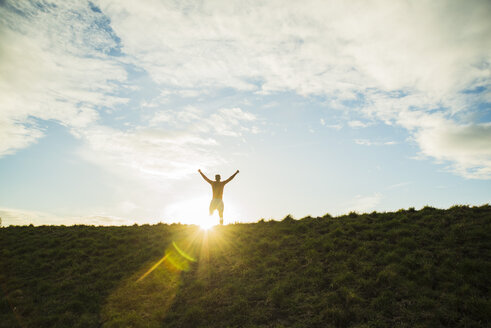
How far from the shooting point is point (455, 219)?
15.1 meters

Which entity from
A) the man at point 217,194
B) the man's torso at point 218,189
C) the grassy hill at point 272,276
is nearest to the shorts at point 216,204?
the man at point 217,194

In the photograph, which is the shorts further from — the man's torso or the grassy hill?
the grassy hill

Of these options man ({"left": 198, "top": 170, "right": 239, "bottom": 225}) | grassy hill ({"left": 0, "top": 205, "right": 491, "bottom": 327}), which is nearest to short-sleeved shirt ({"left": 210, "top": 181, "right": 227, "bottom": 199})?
man ({"left": 198, "top": 170, "right": 239, "bottom": 225})

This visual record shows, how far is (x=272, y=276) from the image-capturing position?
490 inches

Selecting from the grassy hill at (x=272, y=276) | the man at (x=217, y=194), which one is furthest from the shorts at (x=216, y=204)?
the grassy hill at (x=272, y=276)

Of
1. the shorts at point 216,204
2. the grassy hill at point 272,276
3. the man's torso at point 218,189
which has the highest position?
the man's torso at point 218,189

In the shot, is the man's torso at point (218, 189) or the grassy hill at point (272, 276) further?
the man's torso at point (218, 189)

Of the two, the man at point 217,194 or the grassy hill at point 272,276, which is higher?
the man at point 217,194

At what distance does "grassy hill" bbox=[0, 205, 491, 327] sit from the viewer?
957 centimetres

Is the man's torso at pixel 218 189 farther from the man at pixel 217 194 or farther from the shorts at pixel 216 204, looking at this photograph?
the shorts at pixel 216 204

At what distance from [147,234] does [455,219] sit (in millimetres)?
18113

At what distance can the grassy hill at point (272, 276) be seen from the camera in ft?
31.4

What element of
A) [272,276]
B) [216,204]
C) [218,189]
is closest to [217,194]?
[218,189]

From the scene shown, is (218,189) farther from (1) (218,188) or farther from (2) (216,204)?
(2) (216,204)
